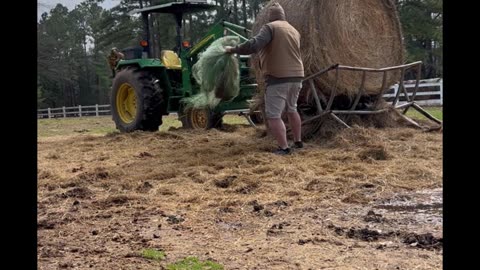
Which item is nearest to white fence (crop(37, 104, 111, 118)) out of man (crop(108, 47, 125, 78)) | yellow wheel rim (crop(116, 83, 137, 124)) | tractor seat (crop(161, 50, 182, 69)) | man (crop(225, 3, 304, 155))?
man (crop(108, 47, 125, 78))

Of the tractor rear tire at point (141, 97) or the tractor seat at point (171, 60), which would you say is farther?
the tractor seat at point (171, 60)

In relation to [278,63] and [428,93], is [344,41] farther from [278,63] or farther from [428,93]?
[428,93]

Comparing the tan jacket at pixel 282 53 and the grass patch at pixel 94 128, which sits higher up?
the tan jacket at pixel 282 53

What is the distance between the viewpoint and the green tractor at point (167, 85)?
9.02 m

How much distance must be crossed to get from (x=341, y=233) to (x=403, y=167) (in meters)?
2.09

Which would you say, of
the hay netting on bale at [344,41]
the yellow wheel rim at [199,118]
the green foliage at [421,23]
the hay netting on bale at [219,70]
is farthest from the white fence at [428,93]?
the hay netting on bale at [219,70]

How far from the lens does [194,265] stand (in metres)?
2.59

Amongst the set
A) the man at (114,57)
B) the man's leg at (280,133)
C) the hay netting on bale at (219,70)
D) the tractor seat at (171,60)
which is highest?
the man at (114,57)

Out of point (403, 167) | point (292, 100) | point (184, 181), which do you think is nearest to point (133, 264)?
point (184, 181)

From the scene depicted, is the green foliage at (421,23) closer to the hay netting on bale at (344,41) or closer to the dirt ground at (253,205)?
the hay netting on bale at (344,41)

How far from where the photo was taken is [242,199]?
408 cm

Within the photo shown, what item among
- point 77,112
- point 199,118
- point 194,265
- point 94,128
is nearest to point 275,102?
point 199,118

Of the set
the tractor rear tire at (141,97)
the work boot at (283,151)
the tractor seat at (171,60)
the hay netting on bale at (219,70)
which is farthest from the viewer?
the tractor seat at (171,60)
